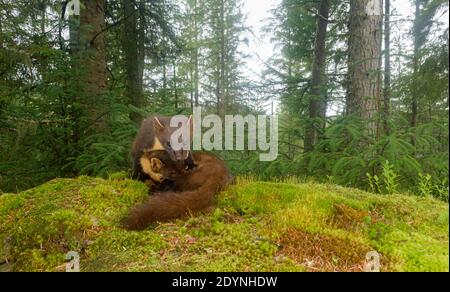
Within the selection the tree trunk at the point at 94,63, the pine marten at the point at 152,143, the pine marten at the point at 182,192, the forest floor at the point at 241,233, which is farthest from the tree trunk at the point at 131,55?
the forest floor at the point at 241,233

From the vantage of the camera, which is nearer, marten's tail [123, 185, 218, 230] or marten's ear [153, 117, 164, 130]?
marten's tail [123, 185, 218, 230]

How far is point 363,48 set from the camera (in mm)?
7094

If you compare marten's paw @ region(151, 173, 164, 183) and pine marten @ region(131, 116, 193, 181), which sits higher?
pine marten @ region(131, 116, 193, 181)

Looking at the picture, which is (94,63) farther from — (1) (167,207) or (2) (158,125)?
(1) (167,207)

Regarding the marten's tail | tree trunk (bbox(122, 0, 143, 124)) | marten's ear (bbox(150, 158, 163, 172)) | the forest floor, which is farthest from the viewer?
tree trunk (bbox(122, 0, 143, 124))

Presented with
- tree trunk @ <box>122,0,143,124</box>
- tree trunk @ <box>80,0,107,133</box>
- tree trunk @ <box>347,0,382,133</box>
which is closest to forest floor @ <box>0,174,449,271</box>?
tree trunk @ <box>347,0,382,133</box>

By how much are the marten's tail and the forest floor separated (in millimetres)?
91

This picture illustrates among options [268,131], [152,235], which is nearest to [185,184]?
[152,235]

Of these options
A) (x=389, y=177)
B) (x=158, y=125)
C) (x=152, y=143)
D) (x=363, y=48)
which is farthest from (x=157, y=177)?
(x=363, y=48)

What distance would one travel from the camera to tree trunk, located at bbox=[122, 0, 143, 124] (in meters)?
10.3

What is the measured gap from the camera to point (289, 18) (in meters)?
13.2

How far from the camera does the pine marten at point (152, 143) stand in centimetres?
472

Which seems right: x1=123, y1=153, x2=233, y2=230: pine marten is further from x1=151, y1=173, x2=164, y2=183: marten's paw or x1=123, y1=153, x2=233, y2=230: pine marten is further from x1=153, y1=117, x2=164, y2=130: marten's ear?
x1=153, y1=117, x2=164, y2=130: marten's ear

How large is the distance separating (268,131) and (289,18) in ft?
22.4
